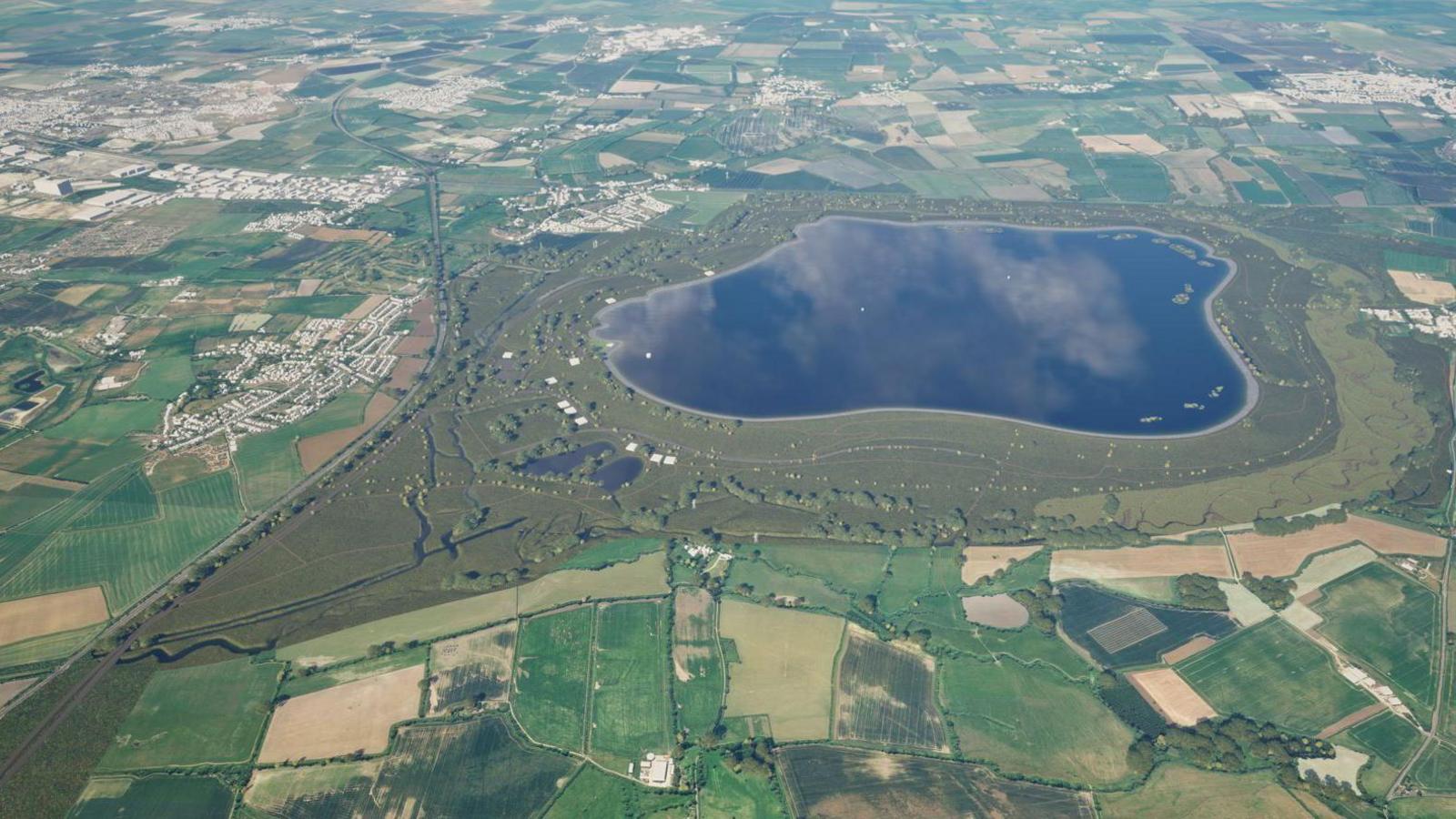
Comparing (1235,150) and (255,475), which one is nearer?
(255,475)

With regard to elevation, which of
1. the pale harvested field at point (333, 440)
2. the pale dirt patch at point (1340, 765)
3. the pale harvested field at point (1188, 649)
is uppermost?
the pale harvested field at point (333, 440)

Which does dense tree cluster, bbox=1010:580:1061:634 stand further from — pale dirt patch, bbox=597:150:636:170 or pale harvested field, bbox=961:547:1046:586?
pale dirt patch, bbox=597:150:636:170

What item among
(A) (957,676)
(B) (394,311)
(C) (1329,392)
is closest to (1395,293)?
(C) (1329,392)

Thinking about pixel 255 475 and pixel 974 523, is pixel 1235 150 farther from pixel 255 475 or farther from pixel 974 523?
pixel 255 475

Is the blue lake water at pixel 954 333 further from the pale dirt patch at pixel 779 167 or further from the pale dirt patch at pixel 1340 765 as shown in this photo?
the pale dirt patch at pixel 1340 765

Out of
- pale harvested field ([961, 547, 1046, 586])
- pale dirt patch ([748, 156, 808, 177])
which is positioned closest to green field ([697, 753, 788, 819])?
pale harvested field ([961, 547, 1046, 586])

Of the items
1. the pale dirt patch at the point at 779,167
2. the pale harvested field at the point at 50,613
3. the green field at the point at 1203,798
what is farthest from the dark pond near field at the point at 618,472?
the pale dirt patch at the point at 779,167

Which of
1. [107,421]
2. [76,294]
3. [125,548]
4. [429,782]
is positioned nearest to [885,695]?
[429,782]
